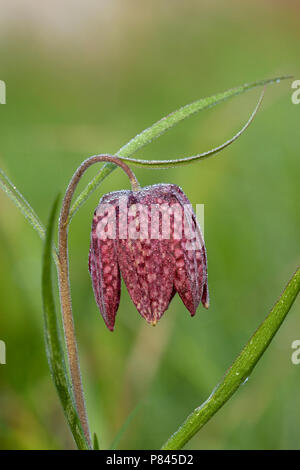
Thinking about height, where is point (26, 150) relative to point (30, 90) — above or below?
below

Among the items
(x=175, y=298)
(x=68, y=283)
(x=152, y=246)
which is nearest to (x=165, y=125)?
(x=152, y=246)

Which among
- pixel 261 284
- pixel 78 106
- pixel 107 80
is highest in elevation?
pixel 107 80

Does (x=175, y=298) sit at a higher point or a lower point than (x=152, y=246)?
lower

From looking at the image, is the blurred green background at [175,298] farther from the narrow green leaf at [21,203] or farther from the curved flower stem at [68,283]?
the narrow green leaf at [21,203]

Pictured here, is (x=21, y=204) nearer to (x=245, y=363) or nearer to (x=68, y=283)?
(x=68, y=283)
